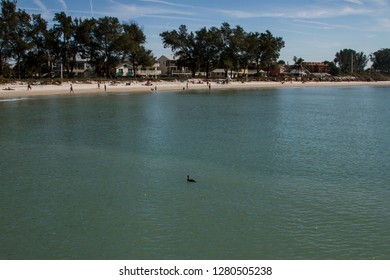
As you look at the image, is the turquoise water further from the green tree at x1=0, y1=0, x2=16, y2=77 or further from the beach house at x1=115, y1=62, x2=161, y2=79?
the beach house at x1=115, y1=62, x2=161, y2=79

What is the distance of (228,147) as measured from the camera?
2319 cm

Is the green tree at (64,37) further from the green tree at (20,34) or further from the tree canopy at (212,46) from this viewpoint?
the tree canopy at (212,46)

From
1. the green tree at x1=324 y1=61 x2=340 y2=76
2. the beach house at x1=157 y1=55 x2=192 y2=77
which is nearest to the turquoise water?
the beach house at x1=157 y1=55 x2=192 y2=77

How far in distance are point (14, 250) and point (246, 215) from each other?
6087mm

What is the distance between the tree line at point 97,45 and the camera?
83438mm

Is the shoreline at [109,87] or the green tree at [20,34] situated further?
the green tree at [20,34]

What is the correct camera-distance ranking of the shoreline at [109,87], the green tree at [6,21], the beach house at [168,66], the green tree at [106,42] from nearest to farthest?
the shoreline at [109,87], the green tree at [6,21], the green tree at [106,42], the beach house at [168,66]

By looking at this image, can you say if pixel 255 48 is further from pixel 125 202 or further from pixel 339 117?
pixel 125 202

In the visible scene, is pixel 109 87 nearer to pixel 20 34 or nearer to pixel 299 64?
pixel 20 34

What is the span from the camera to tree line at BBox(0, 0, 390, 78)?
83438mm

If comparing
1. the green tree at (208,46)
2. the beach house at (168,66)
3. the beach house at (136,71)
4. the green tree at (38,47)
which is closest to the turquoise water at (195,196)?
the green tree at (38,47)

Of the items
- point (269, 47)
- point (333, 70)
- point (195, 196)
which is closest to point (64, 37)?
point (269, 47)

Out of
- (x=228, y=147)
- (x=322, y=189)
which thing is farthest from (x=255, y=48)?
(x=322, y=189)

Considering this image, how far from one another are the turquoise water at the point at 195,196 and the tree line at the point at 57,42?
61217 millimetres
